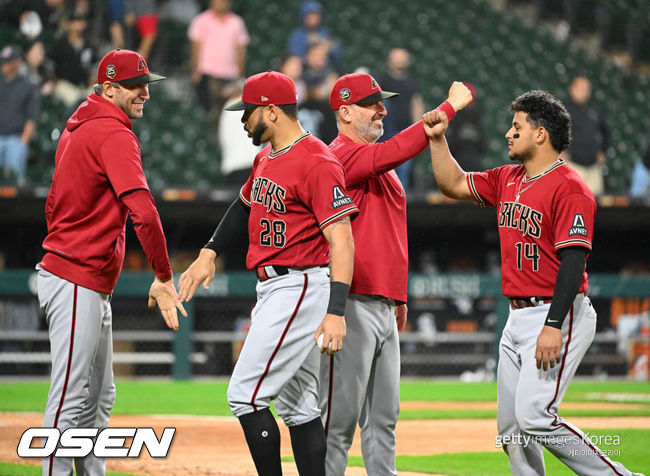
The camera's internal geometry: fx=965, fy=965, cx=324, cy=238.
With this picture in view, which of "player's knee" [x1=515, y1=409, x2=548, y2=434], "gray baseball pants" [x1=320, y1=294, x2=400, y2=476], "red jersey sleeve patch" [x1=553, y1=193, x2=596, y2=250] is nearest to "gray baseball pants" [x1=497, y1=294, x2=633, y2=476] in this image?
"player's knee" [x1=515, y1=409, x2=548, y2=434]

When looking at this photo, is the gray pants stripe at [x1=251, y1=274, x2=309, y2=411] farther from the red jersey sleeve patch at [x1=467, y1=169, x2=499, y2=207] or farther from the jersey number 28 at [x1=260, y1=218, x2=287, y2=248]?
the red jersey sleeve patch at [x1=467, y1=169, x2=499, y2=207]

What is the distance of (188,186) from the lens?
11.6 meters

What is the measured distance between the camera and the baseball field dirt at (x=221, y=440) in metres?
5.54

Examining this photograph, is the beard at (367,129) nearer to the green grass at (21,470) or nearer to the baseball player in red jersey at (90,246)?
the baseball player in red jersey at (90,246)

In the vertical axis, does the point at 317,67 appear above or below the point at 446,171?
above

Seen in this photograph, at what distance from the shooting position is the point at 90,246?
411 cm

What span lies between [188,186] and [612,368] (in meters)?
5.74

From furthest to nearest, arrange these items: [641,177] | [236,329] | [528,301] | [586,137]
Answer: [641,177] < [586,137] < [236,329] < [528,301]

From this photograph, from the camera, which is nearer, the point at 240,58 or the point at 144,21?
the point at 240,58

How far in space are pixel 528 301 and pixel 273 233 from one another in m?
1.14

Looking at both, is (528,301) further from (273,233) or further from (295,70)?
(295,70)

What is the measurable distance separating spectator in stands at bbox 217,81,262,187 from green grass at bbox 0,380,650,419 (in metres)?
2.44

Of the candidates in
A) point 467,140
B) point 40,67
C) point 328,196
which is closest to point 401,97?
point 467,140

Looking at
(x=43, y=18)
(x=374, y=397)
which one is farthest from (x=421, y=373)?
(x=374, y=397)
